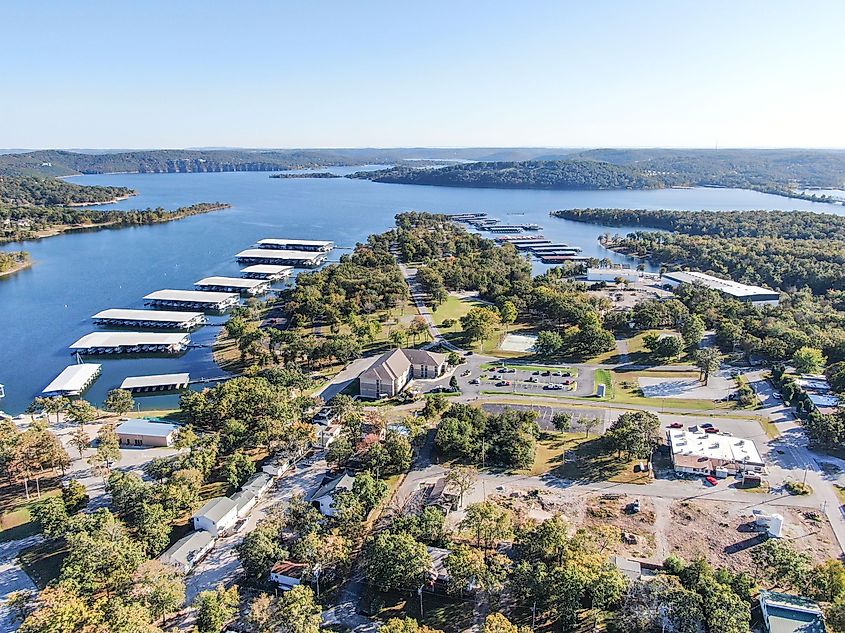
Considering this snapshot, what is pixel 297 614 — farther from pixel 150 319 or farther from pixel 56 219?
pixel 56 219

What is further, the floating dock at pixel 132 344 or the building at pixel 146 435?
the floating dock at pixel 132 344

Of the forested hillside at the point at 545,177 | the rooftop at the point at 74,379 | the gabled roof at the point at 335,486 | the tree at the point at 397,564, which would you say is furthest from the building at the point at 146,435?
the forested hillside at the point at 545,177

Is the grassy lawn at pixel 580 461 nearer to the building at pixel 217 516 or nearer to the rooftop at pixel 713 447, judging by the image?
the rooftop at pixel 713 447

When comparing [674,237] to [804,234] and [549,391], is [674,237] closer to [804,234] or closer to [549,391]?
[804,234]

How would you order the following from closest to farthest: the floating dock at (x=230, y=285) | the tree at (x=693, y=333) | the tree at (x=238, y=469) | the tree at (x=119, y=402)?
the tree at (x=238, y=469)
the tree at (x=119, y=402)
the tree at (x=693, y=333)
the floating dock at (x=230, y=285)

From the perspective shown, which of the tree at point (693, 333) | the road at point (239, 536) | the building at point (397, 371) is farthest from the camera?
the tree at point (693, 333)

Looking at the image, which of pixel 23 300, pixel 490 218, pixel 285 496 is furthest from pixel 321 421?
pixel 490 218
